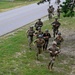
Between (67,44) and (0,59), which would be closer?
(0,59)

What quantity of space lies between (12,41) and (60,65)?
6.11 m

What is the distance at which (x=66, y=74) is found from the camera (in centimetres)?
1830

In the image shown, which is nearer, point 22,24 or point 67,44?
point 67,44

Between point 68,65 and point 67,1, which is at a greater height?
point 67,1

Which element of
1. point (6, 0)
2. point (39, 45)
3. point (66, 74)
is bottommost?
point (6, 0)

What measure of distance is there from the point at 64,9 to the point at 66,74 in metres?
7.95

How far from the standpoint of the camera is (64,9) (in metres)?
25.1

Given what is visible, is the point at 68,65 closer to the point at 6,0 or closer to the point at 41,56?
the point at 41,56

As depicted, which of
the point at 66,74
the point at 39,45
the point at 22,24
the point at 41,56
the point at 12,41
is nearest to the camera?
the point at 66,74

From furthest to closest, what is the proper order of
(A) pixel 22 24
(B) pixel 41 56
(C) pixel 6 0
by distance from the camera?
(C) pixel 6 0
(A) pixel 22 24
(B) pixel 41 56

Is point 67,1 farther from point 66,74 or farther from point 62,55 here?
point 66,74

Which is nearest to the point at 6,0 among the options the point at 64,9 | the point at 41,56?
the point at 64,9

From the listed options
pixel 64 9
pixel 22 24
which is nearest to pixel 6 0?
pixel 22 24

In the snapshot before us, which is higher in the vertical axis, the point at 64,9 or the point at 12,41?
the point at 64,9
